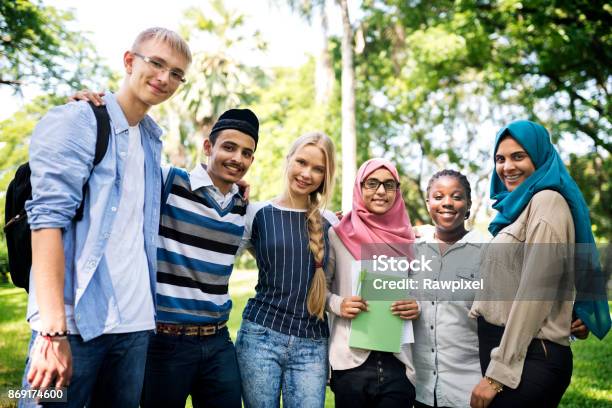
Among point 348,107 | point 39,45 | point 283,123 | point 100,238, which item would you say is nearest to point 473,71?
point 348,107

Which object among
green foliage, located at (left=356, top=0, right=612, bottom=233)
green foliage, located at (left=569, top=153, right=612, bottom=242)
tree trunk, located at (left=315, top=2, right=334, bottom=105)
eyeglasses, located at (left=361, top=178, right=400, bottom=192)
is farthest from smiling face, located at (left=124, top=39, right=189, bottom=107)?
green foliage, located at (left=569, top=153, right=612, bottom=242)

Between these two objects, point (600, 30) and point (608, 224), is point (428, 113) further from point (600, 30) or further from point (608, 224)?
point (600, 30)

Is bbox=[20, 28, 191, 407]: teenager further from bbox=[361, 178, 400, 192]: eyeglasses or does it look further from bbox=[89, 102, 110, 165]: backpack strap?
bbox=[361, 178, 400, 192]: eyeglasses

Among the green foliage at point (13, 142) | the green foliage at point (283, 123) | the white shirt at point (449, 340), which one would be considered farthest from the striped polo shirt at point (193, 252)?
the green foliage at point (283, 123)

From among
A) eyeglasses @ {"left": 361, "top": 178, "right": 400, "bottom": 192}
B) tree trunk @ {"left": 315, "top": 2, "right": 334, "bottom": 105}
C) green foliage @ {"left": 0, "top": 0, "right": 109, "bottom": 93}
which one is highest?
tree trunk @ {"left": 315, "top": 2, "right": 334, "bottom": 105}

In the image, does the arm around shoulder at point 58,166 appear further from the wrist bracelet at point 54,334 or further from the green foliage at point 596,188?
the green foliage at point 596,188

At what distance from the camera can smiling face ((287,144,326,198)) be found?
3053 mm

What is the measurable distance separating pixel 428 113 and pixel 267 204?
16.0 meters

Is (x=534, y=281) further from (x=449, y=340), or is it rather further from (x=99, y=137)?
(x=99, y=137)

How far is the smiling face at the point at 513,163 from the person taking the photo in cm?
253

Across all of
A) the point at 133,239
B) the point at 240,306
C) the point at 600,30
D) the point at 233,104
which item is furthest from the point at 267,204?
the point at 233,104

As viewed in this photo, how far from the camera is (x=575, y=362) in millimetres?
7156

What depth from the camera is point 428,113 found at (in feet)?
59.4

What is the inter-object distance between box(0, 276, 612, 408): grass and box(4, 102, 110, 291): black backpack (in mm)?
1917
